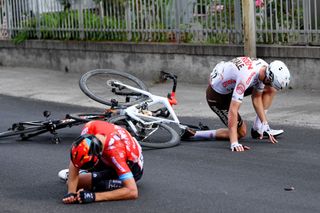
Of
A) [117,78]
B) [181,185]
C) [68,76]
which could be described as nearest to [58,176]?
[181,185]

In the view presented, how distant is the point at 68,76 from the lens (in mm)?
18234

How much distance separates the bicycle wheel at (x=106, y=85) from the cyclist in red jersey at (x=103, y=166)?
9.16ft

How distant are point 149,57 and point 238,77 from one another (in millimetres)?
7154

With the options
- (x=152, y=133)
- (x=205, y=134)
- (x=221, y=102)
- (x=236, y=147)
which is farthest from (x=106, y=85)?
(x=236, y=147)

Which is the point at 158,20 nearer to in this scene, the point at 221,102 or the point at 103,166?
the point at 221,102

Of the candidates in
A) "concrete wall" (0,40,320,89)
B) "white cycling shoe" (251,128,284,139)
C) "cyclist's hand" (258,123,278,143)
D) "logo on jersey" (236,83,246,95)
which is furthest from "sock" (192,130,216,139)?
"concrete wall" (0,40,320,89)

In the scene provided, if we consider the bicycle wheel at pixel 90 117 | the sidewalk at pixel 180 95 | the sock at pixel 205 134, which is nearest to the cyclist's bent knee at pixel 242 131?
the sock at pixel 205 134

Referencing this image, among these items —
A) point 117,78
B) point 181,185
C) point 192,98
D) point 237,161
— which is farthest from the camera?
point 192,98

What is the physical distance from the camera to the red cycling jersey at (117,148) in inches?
293

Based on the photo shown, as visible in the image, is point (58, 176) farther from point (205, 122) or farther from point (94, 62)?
point (94, 62)

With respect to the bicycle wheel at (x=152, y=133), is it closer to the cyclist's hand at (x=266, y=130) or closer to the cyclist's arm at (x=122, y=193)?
the cyclist's hand at (x=266, y=130)

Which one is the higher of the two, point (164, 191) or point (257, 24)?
point (257, 24)

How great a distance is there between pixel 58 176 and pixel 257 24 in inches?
287

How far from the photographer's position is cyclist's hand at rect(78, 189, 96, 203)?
24.8 ft
